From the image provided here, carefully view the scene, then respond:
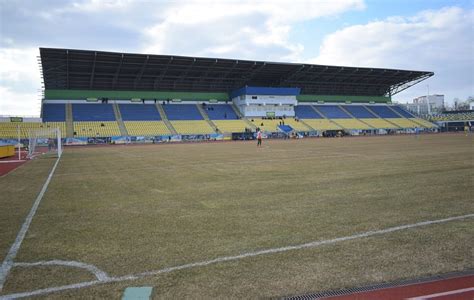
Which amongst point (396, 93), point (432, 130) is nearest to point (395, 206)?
point (432, 130)

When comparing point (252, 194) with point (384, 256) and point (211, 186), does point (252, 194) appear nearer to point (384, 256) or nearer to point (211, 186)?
point (211, 186)

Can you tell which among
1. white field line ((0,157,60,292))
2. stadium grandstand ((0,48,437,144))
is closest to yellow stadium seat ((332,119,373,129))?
stadium grandstand ((0,48,437,144))

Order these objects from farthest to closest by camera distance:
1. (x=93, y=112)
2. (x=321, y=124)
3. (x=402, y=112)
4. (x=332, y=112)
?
(x=402, y=112)
(x=332, y=112)
(x=321, y=124)
(x=93, y=112)

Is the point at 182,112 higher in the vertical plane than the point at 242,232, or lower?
higher

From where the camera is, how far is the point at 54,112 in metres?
60.5

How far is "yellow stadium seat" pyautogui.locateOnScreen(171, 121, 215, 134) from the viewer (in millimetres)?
63312

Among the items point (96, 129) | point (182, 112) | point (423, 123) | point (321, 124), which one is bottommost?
point (96, 129)

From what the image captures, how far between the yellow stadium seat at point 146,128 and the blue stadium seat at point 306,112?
30.9m

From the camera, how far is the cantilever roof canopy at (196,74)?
56219mm

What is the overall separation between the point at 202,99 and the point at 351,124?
32179 millimetres

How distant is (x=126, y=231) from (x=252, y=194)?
4171mm

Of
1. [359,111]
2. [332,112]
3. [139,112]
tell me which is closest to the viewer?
[139,112]

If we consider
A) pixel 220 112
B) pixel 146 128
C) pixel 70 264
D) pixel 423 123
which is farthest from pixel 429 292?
pixel 423 123

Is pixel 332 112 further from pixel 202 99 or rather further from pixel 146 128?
pixel 146 128
